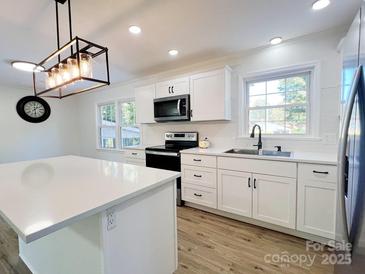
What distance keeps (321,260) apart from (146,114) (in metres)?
3.20

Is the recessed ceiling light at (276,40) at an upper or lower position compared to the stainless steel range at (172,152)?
upper

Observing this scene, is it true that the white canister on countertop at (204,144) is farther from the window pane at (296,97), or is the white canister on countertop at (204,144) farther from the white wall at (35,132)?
the white wall at (35,132)

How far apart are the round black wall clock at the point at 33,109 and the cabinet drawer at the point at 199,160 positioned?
169 inches

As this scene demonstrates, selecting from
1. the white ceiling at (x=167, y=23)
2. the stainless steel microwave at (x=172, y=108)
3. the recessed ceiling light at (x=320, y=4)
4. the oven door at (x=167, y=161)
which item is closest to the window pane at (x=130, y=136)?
the stainless steel microwave at (x=172, y=108)

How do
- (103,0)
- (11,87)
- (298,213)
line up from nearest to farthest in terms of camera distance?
(103,0), (298,213), (11,87)

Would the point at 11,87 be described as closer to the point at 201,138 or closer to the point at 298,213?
the point at 201,138

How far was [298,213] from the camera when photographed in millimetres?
1973

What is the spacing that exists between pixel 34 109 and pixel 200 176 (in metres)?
4.75

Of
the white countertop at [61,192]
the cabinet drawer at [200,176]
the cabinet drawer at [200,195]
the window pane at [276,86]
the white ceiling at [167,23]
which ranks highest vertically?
the white ceiling at [167,23]

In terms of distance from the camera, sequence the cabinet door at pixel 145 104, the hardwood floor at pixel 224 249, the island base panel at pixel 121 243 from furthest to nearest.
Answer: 1. the cabinet door at pixel 145 104
2. the hardwood floor at pixel 224 249
3. the island base panel at pixel 121 243

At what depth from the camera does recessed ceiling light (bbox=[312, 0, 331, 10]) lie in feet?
5.48

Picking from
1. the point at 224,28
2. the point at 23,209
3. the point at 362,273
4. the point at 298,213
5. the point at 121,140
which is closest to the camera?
the point at 362,273

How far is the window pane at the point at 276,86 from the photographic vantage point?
2.62 metres

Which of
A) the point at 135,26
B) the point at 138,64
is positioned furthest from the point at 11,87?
the point at 135,26
